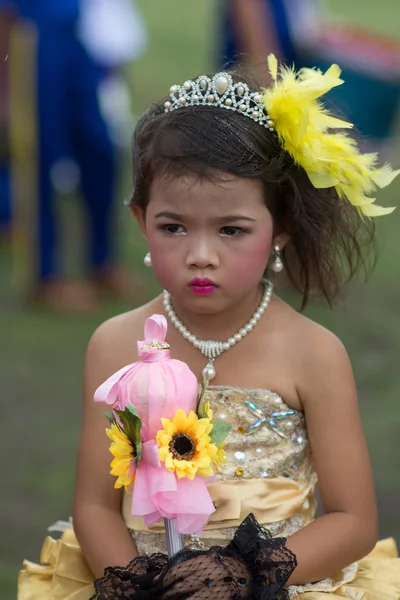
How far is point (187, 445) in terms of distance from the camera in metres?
2.04

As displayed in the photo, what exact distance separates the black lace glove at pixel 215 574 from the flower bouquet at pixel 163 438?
0.10 metres

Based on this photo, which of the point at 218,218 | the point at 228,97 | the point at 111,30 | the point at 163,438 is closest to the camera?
the point at 163,438

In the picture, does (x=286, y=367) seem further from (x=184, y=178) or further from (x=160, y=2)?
(x=160, y=2)

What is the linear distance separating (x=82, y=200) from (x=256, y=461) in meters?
4.41

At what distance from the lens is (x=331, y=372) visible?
8.12 feet

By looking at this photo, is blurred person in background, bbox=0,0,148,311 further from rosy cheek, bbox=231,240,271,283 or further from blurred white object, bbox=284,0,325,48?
rosy cheek, bbox=231,240,271,283

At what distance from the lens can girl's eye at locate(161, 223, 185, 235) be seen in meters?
2.39

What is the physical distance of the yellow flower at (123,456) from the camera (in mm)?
2055

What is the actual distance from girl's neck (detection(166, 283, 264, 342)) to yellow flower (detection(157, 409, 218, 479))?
560 millimetres

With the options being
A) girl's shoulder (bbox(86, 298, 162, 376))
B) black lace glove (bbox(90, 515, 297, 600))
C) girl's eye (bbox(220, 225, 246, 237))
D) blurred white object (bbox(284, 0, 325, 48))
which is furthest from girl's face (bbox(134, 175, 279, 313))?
blurred white object (bbox(284, 0, 325, 48))

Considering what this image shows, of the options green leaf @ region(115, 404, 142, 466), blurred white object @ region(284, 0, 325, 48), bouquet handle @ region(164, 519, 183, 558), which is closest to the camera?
green leaf @ region(115, 404, 142, 466)

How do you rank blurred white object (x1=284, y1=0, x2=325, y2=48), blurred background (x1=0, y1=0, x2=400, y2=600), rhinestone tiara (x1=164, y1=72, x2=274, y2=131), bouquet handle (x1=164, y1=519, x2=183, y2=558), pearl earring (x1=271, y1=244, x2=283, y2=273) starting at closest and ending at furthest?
bouquet handle (x1=164, y1=519, x2=183, y2=558)
rhinestone tiara (x1=164, y1=72, x2=274, y2=131)
pearl earring (x1=271, y1=244, x2=283, y2=273)
blurred background (x1=0, y1=0, x2=400, y2=600)
blurred white object (x1=284, y1=0, x2=325, y2=48)

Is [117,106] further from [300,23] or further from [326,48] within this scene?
[326,48]

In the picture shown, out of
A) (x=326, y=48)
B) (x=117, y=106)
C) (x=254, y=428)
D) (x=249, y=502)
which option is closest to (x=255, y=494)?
(x=249, y=502)
